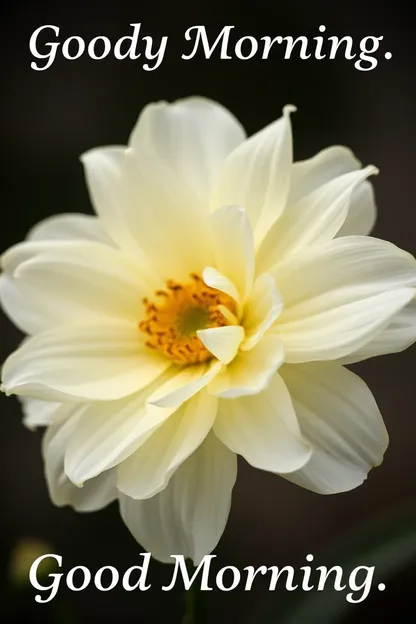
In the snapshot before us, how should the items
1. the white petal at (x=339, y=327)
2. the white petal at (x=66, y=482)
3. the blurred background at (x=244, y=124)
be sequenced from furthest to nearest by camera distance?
the blurred background at (x=244, y=124) < the white petal at (x=66, y=482) < the white petal at (x=339, y=327)

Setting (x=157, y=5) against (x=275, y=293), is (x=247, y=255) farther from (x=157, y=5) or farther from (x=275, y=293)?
(x=157, y=5)

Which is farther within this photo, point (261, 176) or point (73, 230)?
point (73, 230)

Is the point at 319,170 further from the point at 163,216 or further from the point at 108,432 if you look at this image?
the point at 108,432

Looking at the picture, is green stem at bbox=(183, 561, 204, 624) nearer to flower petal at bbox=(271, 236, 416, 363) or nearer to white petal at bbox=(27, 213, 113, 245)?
flower petal at bbox=(271, 236, 416, 363)

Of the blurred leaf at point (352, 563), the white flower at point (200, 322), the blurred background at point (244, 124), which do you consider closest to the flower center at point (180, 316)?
the white flower at point (200, 322)

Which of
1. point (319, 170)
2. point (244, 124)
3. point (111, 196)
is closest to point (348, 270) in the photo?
point (319, 170)

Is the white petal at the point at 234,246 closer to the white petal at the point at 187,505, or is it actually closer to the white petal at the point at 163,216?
the white petal at the point at 163,216
